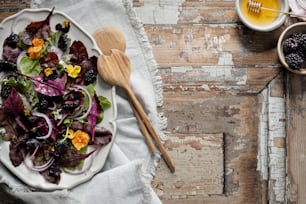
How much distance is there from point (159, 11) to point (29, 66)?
377 mm

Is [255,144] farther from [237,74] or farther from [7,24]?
[7,24]

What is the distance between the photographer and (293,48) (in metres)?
1.61

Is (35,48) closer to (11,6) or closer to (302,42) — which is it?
(11,6)

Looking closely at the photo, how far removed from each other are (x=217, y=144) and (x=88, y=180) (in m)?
0.36

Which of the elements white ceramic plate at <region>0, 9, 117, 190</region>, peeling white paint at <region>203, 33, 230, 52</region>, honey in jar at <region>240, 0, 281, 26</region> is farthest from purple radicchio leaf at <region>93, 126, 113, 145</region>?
honey in jar at <region>240, 0, 281, 26</region>

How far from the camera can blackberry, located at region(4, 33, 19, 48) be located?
1556 mm

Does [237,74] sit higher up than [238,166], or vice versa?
[237,74]

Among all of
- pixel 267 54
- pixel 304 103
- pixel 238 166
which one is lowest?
pixel 238 166

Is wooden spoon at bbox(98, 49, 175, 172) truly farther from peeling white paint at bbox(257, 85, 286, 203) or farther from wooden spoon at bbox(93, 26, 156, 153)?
peeling white paint at bbox(257, 85, 286, 203)

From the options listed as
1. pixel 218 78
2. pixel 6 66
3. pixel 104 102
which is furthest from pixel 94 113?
pixel 218 78

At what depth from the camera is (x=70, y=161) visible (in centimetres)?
156

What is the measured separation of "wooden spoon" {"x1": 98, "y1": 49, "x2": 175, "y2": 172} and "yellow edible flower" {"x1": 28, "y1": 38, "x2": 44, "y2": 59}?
0.15 meters

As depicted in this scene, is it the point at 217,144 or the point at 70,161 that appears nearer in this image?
the point at 70,161

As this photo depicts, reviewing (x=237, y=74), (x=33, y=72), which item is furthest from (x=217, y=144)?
(x=33, y=72)
